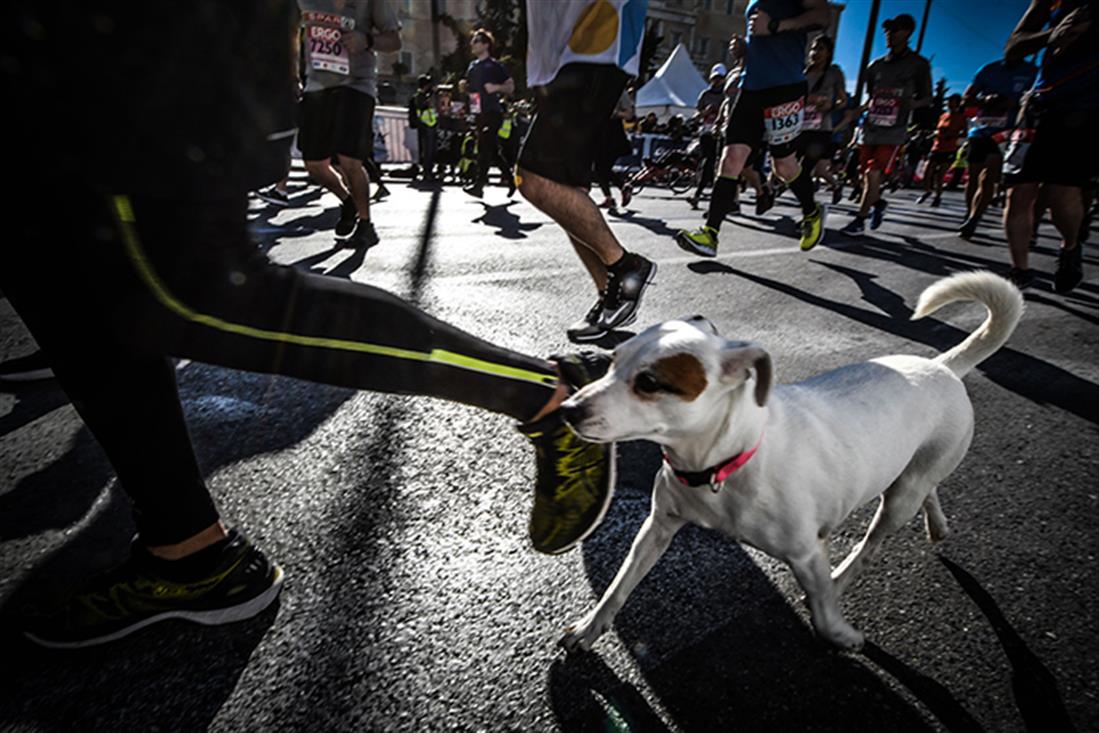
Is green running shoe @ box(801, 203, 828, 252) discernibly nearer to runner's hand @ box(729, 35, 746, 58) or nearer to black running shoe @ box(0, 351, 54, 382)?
runner's hand @ box(729, 35, 746, 58)

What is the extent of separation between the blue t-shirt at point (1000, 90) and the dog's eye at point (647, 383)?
28.7ft

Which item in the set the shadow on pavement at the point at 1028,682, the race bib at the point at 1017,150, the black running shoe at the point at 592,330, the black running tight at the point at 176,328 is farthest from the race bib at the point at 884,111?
the black running tight at the point at 176,328

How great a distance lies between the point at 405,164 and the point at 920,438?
17223mm

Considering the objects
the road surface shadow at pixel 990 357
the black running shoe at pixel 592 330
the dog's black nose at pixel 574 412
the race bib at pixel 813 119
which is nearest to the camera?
the dog's black nose at pixel 574 412

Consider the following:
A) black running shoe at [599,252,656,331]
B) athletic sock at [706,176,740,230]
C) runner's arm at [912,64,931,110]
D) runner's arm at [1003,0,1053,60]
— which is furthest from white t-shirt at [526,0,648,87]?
runner's arm at [912,64,931,110]

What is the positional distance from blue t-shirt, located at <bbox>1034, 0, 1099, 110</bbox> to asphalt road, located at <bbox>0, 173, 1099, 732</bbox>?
2.41m

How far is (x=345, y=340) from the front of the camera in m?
1.23

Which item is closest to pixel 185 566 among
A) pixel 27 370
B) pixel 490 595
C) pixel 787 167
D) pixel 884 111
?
pixel 490 595

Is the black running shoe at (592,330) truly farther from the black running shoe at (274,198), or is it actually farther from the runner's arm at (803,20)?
the black running shoe at (274,198)

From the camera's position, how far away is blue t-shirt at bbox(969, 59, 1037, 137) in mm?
7383

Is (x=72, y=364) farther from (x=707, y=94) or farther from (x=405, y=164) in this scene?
(x=405, y=164)

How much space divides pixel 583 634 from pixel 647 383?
0.63 metres

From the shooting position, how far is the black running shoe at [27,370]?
2.49 m

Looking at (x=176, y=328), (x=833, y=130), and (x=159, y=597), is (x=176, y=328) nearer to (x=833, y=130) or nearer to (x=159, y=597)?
(x=159, y=597)
